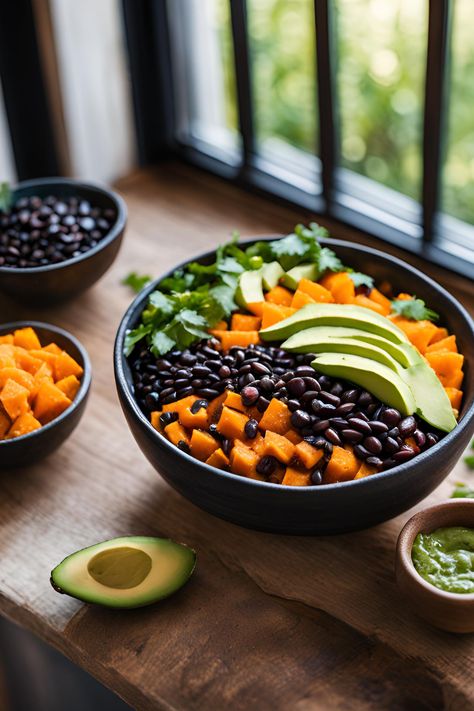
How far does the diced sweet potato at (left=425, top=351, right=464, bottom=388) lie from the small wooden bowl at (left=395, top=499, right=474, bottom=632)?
21cm

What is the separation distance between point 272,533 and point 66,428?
39 centimetres

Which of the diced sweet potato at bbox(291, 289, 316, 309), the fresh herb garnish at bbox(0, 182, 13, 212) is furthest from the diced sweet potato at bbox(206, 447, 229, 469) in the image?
the fresh herb garnish at bbox(0, 182, 13, 212)

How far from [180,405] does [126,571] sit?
0.83 feet

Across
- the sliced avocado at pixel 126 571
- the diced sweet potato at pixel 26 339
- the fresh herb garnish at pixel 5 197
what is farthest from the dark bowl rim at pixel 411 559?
the fresh herb garnish at pixel 5 197

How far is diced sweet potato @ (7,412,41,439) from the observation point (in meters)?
1.58

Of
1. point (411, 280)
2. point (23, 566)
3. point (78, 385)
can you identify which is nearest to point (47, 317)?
point (78, 385)

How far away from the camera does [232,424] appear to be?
4.70 feet

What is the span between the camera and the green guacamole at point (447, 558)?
1.33 metres

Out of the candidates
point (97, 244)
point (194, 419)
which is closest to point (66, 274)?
point (97, 244)

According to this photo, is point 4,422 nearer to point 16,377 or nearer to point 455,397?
point 16,377

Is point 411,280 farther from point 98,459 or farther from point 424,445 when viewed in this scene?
point 98,459

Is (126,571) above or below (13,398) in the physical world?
below

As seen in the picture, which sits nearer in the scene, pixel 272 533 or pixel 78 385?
pixel 272 533

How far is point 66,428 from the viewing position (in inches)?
63.4
